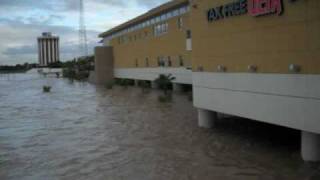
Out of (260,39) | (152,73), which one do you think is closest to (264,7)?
(260,39)

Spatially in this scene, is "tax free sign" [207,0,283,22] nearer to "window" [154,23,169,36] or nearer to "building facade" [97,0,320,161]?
"building facade" [97,0,320,161]

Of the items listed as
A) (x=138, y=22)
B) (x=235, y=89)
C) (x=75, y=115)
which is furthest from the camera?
(x=138, y=22)

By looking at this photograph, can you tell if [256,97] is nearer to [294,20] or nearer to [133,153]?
[294,20]

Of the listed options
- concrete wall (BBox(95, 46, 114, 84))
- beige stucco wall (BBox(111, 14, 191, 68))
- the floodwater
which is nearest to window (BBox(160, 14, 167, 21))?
beige stucco wall (BBox(111, 14, 191, 68))

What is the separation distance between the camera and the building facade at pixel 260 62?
13.7m

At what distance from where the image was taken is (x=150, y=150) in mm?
17953

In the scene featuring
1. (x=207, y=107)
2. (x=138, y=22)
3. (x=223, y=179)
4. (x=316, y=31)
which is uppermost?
(x=138, y=22)

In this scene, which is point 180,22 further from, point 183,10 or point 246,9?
point 246,9

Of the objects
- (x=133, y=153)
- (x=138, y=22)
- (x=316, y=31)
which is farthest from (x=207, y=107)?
Answer: (x=138, y=22)

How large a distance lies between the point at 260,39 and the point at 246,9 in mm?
1318

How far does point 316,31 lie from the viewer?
521 inches

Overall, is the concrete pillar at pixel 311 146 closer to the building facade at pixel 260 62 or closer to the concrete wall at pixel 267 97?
the building facade at pixel 260 62

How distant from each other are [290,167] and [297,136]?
4.51 m

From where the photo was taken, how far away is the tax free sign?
49.8 feet
